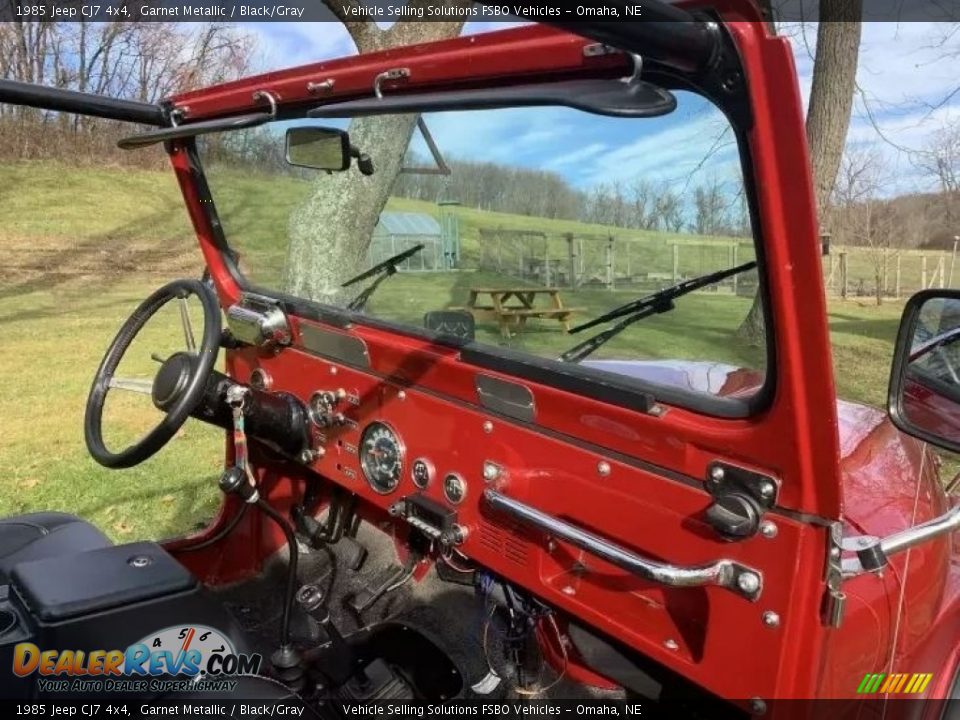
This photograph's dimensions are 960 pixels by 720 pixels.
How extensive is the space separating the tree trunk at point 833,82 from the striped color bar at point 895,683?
575 centimetres

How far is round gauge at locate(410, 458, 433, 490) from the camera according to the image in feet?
6.47

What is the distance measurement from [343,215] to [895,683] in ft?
6.03

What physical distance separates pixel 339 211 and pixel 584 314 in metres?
0.97

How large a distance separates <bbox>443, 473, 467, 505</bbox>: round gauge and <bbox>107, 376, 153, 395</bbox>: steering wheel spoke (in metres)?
1.02

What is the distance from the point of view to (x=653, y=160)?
4.76 feet

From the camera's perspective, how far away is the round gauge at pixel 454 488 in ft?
6.17

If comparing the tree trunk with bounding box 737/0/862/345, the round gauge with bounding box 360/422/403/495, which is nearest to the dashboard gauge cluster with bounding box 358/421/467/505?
the round gauge with bounding box 360/422/403/495

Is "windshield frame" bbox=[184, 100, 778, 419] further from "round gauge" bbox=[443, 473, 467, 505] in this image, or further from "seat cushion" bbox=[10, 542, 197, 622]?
"seat cushion" bbox=[10, 542, 197, 622]

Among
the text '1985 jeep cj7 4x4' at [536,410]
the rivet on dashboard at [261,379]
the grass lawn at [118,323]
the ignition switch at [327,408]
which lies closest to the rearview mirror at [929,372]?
the text '1985 jeep cj7 4x4' at [536,410]

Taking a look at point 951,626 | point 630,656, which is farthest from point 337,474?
point 951,626

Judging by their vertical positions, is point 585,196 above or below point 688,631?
above

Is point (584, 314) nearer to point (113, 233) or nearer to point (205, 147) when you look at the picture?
point (205, 147)

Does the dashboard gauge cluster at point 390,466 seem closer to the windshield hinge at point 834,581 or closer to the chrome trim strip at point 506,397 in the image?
the chrome trim strip at point 506,397

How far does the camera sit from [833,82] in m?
6.89
